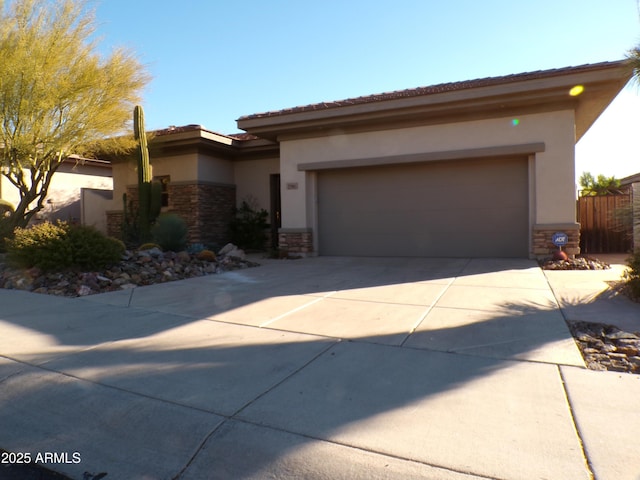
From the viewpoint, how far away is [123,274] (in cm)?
863

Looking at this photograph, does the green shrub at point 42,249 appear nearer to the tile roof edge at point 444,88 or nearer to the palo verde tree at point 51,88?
the palo verde tree at point 51,88

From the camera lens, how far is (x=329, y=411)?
3.15m

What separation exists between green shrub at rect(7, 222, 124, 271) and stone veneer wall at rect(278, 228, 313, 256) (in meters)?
5.04

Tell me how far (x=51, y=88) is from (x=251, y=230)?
282 inches

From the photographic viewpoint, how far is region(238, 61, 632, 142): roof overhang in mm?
9430

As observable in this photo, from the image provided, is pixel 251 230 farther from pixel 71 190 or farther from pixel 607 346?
pixel 607 346

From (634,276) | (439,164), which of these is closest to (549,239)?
(439,164)

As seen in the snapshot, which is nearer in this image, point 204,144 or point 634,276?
point 634,276

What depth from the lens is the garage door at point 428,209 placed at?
11.0 metres

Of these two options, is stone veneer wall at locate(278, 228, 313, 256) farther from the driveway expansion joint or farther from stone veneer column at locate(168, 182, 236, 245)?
the driveway expansion joint

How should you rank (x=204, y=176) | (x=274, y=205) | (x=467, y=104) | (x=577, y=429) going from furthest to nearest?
(x=274, y=205)
(x=204, y=176)
(x=467, y=104)
(x=577, y=429)

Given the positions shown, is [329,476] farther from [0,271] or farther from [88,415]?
[0,271]

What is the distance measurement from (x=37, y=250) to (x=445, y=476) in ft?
29.2

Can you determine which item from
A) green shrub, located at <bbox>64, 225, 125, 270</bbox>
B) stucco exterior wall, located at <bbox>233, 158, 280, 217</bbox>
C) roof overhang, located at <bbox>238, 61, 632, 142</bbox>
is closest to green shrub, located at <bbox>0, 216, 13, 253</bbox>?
green shrub, located at <bbox>64, 225, 125, 270</bbox>
